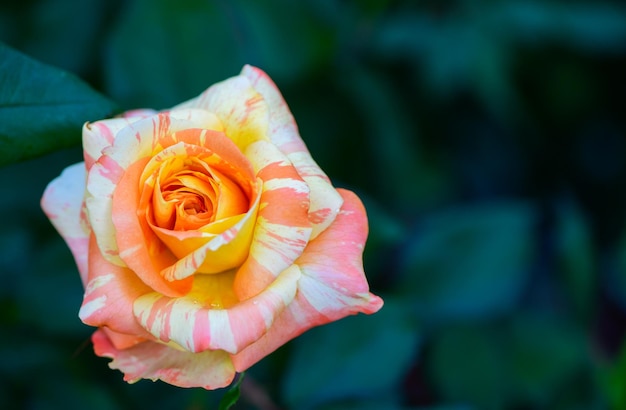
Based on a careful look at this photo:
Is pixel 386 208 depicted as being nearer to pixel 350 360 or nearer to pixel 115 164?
pixel 350 360

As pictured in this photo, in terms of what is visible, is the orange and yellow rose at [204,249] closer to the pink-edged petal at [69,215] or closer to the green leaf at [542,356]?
the pink-edged petal at [69,215]

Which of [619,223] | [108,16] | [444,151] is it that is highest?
[108,16]

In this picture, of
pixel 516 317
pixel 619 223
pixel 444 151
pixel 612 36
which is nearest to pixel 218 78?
pixel 516 317

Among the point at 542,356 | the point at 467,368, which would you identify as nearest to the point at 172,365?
the point at 467,368

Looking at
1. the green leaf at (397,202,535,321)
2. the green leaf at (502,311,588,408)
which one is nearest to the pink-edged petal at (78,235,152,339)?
the green leaf at (397,202,535,321)

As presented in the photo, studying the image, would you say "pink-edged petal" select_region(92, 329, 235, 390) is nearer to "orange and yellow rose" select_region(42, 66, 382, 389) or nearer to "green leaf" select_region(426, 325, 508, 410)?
"orange and yellow rose" select_region(42, 66, 382, 389)

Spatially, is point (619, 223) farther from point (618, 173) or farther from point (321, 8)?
point (321, 8)

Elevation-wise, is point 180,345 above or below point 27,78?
below
